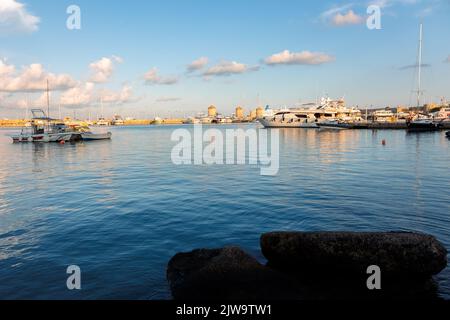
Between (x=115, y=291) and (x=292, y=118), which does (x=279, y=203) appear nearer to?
(x=115, y=291)

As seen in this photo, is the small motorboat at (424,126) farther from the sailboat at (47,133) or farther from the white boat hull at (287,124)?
the sailboat at (47,133)

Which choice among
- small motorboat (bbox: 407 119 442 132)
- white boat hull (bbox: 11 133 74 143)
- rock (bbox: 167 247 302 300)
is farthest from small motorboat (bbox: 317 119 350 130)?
rock (bbox: 167 247 302 300)

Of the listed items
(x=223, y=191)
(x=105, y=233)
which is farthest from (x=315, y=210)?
(x=105, y=233)

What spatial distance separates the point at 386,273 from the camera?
915cm

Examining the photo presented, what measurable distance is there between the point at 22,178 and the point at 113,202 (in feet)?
51.2

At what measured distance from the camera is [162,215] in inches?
687

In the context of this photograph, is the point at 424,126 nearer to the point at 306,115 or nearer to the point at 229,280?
the point at 306,115

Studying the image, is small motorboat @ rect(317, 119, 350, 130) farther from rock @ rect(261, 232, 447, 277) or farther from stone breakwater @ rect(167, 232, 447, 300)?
stone breakwater @ rect(167, 232, 447, 300)

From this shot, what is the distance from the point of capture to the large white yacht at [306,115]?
15075 cm

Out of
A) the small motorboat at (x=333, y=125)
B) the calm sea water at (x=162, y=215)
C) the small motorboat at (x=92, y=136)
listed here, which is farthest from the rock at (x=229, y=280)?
the small motorboat at (x=333, y=125)

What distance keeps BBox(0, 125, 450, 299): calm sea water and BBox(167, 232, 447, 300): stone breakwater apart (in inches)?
30.0

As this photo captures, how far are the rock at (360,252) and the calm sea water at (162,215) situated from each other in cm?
80

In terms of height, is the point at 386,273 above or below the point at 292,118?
below
